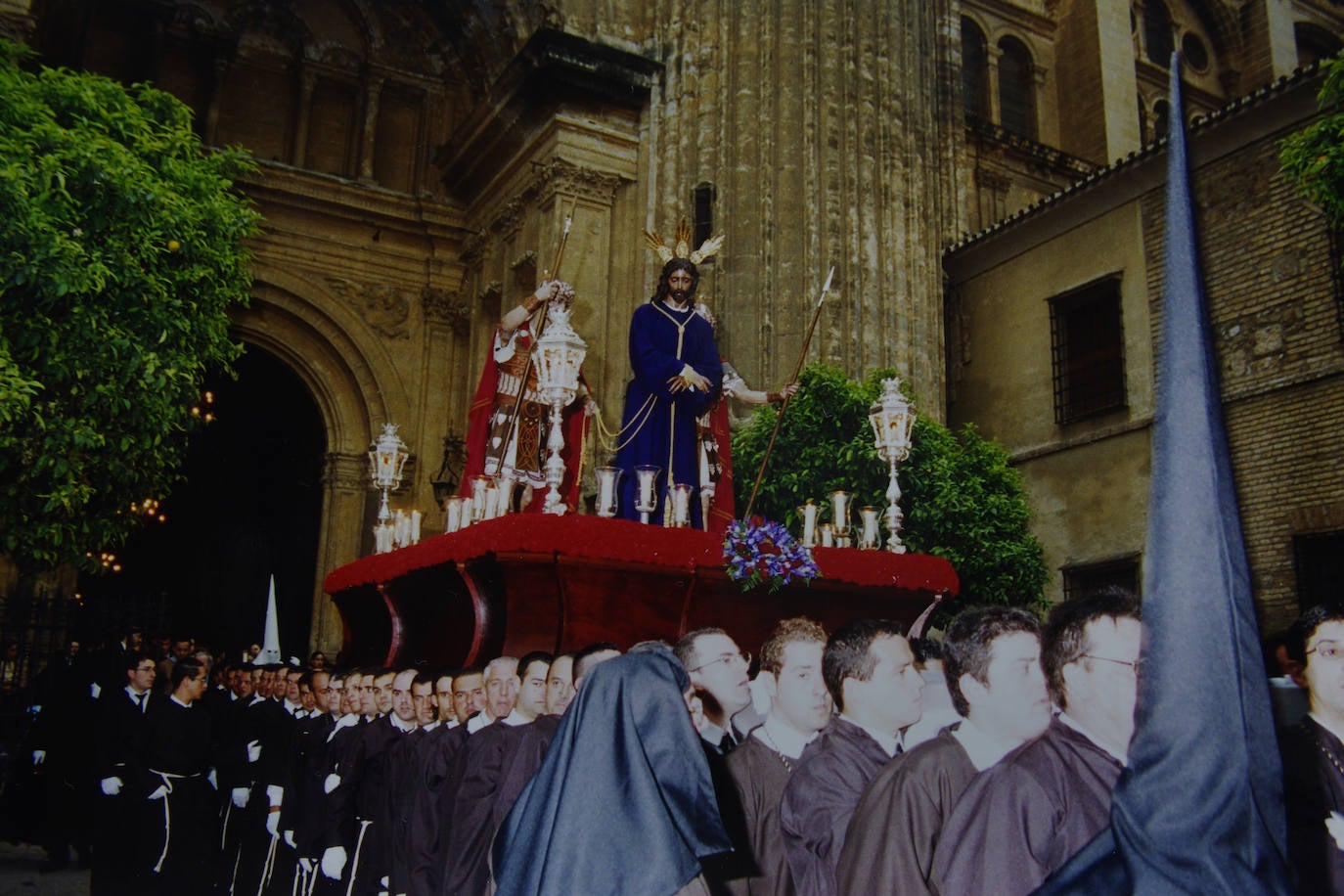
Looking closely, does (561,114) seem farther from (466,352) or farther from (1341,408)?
(1341,408)

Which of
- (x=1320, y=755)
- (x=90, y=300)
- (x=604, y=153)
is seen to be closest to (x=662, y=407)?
(x=90, y=300)

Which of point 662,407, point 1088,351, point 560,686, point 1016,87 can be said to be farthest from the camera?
point 1016,87

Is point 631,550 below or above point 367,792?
above

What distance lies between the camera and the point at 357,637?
30.9ft

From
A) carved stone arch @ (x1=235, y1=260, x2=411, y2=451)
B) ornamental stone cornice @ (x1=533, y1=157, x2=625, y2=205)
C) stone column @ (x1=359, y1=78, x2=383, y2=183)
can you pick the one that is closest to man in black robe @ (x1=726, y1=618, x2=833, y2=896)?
ornamental stone cornice @ (x1=533, y1=157, x2=625, y2=205)

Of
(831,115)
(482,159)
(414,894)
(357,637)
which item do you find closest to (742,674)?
(414,894)

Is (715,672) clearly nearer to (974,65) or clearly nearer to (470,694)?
(470,694)

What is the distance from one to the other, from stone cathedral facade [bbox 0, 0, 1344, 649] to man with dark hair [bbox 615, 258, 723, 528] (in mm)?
4508

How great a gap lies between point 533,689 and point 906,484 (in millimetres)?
7215

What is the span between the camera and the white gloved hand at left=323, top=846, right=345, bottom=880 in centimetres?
676

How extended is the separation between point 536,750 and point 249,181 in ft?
45.7

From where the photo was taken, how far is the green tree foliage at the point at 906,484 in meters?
11.5

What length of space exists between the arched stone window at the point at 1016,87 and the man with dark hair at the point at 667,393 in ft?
49.3

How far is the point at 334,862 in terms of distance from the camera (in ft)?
22.3
